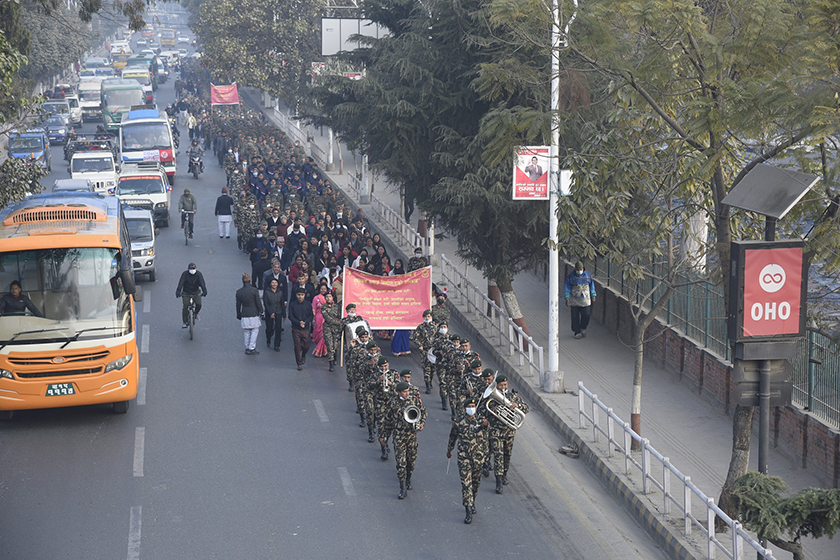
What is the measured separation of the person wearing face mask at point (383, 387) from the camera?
45.5 feet

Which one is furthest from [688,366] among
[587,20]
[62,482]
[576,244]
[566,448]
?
[62,482]

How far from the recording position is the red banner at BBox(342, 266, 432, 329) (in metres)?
19.1

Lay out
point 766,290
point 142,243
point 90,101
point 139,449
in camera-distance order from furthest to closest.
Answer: point 90,101 < point 142,243 < point 139,449 < point 766,290

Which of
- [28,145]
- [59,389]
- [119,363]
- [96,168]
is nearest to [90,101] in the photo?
[28,145]

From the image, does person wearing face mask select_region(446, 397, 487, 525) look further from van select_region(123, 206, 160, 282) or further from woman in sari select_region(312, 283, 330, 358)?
van select_region(123, 206, 160, 282)

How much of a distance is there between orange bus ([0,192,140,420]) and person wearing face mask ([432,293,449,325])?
489 cm

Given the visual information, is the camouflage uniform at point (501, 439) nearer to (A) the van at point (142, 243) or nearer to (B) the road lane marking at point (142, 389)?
(B) the road lane marking at point (142, 389)

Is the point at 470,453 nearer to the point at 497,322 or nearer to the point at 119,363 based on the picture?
the point at 119,363

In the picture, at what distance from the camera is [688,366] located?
1761 centimetres

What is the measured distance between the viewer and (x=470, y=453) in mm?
12227

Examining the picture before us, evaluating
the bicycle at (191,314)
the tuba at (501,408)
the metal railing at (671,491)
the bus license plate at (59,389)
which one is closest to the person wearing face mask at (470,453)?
the tuba at (501,408)

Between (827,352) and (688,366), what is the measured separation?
163 inches

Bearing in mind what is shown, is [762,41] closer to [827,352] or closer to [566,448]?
[827,352]

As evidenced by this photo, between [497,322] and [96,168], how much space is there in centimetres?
2201
